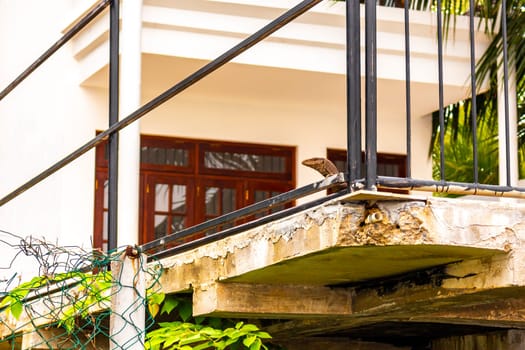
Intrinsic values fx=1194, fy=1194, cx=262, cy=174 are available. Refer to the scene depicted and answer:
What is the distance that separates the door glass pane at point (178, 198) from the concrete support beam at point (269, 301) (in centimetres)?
453

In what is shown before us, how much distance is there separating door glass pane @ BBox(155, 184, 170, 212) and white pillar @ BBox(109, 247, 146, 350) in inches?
233

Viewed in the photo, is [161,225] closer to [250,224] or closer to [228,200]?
[228,200]

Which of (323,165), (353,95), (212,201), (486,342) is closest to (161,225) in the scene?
(212,201)

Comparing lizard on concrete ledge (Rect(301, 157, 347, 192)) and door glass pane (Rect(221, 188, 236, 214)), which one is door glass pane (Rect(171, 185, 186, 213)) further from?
lizard on concrete ledge (Rect(301, 157, 347, 192))

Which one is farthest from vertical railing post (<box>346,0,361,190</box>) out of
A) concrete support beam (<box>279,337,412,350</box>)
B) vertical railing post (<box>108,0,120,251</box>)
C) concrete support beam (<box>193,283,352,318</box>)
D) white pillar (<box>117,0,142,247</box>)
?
white pillar (<box>117,0,142,247</box>)

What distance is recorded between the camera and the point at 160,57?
8.91 metres

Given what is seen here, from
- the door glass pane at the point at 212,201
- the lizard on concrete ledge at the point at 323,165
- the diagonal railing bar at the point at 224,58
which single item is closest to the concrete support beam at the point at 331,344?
the diagonal railing bar at the point at 224,58

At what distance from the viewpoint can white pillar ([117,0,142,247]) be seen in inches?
301

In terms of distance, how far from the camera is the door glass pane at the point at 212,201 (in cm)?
1005

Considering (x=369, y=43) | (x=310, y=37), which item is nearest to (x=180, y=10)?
(x=310, y=37)

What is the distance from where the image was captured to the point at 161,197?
9969 mm

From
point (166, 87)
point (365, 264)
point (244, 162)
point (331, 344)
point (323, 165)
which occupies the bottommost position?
point (331, 344)

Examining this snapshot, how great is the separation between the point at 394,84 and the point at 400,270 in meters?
4.74

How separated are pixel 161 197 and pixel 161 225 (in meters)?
0.23
